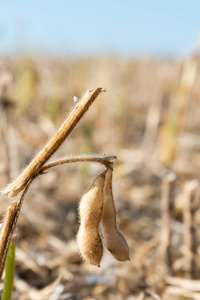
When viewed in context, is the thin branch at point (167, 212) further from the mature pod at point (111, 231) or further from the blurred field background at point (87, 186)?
the mature pod at point (111, 231)

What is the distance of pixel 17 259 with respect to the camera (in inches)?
71.1

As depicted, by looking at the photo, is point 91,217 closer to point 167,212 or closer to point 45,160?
point 45,160

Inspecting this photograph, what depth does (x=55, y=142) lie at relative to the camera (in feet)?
2.52

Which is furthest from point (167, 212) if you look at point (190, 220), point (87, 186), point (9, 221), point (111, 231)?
point (87, 186)

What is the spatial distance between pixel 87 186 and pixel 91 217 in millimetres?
2131

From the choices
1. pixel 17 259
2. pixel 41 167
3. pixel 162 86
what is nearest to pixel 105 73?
pixel 162 86

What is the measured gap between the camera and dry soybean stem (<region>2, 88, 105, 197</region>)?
77 cm

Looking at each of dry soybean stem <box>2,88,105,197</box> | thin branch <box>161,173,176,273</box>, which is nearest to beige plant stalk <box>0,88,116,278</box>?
dry soybean stem <box>2,88,105,197</box>

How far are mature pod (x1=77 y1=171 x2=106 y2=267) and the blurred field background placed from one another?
0.15 m

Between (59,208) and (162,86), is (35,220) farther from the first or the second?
(162,86)

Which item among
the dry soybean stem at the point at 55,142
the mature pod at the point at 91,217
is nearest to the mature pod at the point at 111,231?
the mature pod at the point at 91,217

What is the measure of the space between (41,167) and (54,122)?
2520 millimetres

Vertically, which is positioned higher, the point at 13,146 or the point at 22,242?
the point at 13,146

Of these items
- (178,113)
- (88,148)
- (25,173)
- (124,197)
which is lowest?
(124,197)
